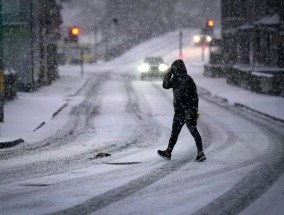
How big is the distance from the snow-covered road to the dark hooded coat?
97cm

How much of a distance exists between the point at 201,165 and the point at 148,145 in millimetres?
2811

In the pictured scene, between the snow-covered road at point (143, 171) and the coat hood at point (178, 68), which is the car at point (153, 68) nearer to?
the snow-covered road at point (143, 171)

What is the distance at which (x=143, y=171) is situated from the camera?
8.22m

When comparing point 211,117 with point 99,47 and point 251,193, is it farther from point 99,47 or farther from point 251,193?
point 99,47

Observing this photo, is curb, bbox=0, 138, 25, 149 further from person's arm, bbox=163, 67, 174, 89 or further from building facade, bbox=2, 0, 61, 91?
A: building facade, bbox=2, 0, 61, 91

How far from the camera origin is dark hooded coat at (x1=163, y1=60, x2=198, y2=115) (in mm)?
9180

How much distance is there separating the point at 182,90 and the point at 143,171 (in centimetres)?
181

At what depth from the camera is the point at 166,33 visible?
84375 mm

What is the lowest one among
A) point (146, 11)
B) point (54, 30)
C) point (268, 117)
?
point (268, 117)

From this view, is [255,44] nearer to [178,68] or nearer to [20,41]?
[20,41]

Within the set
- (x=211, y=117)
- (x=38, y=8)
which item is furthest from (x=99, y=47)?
(x=211, y=117)

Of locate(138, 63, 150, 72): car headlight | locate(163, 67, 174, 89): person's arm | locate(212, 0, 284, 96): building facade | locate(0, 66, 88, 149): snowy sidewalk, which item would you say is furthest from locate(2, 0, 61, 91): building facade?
locate(163, 67, 174, 89): person's arm

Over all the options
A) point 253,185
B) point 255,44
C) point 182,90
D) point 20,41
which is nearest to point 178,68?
point 182,90

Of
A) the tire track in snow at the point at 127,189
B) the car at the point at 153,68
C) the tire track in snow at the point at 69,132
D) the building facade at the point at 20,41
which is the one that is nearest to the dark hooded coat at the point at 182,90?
the tire track in snow at the point at 127,189
